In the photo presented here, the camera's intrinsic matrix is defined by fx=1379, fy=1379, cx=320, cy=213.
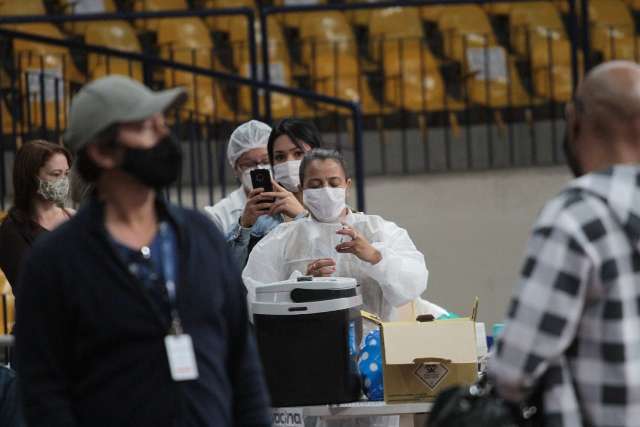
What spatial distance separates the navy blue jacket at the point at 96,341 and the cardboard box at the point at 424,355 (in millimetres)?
1437

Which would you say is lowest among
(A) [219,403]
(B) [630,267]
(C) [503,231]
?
(C) [503,231]

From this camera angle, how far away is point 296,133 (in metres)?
5.01

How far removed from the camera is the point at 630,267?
8.29ft

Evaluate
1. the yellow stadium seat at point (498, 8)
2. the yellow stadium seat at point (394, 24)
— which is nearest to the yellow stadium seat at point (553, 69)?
the yellow stadium seat at point (498, 8)

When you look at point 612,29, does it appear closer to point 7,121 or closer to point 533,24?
point 533,24

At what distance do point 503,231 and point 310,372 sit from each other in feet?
12.9

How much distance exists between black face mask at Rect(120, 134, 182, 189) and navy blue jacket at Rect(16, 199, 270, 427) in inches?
4.9

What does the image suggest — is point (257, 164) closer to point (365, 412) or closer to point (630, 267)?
point (365, 412)

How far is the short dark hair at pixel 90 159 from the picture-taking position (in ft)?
8.80

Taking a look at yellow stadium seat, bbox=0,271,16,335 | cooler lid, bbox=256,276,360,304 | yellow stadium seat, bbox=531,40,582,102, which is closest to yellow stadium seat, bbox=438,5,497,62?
yellow stadium seat, bbox=531,40,582,102

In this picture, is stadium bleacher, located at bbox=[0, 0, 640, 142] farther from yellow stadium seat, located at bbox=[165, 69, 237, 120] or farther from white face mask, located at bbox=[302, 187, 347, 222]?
white face mask, located at bbox=[302, 187, 347, 222]

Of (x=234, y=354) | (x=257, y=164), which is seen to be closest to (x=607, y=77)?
(x=234, y=354)

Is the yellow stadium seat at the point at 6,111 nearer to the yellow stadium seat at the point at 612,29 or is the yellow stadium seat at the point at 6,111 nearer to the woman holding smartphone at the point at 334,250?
the yellow stadium seat at the point at 612,29

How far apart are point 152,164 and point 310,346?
62.0 inches
